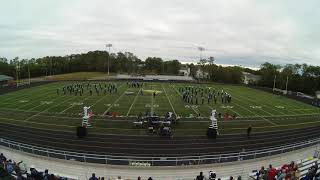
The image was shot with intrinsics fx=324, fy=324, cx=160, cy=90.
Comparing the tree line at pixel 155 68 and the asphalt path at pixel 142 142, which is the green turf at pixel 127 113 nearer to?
the asphalt path at pixel 142 142

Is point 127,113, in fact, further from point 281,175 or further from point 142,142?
point 281,175

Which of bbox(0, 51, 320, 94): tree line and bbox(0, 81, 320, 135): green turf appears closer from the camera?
bbox(0, 81, 320, 135): green turf

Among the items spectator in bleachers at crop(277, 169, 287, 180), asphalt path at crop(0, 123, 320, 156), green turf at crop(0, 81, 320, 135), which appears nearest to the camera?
spectator in bleachers at crop(277, 169, 287, 180)

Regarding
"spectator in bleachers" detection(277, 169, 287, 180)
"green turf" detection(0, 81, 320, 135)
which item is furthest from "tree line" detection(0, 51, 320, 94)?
"spectator in bleachers" detection(277, 169, 287, 180)

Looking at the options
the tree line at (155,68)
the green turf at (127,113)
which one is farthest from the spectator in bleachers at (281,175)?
the tree line at (155,68)

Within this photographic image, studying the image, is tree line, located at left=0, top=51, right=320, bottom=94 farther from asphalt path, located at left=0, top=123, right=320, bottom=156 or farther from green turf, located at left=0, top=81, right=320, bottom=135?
asphalt path, located at left=0, top=123, right=320, bottom=156

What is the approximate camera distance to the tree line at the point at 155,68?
9538cm

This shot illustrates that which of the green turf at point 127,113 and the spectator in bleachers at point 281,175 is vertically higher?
the spectator in bleachers at point 281,175

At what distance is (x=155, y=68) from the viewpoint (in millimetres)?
154750

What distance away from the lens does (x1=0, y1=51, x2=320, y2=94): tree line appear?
95375 millimetres

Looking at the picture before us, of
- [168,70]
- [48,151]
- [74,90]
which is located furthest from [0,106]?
[168,70]

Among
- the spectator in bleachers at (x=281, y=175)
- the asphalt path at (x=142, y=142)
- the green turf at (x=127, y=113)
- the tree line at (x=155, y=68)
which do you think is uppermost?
the tree line at (x=155, y=68)

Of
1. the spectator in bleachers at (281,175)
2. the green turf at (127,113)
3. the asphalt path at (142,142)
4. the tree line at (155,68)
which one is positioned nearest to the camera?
the spectator in bleachers at (281,175)

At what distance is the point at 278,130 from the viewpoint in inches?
1231
